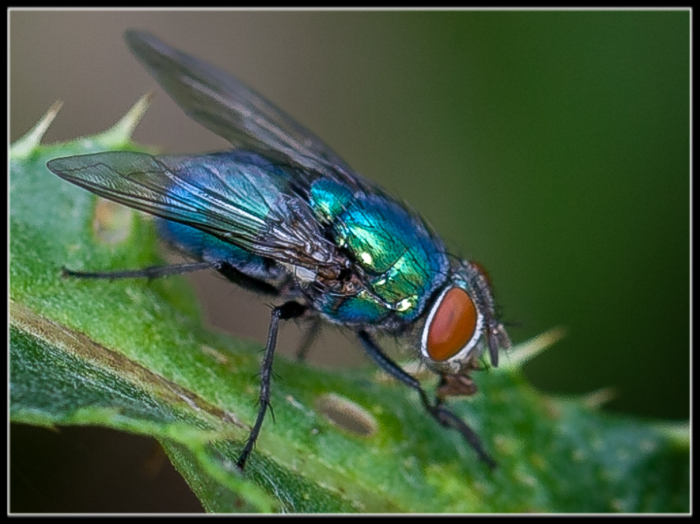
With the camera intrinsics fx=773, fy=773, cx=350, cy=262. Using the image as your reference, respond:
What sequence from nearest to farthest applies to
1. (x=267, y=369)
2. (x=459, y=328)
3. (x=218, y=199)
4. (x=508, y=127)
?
(x=267, y=369) < (x=218, y=199) < (x=459, y=328) < (x=508, y=127)

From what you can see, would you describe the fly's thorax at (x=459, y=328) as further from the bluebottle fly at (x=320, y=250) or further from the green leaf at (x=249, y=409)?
the green leaf at (x=249, y=409)

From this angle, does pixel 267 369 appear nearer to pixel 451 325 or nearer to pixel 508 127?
pixel 451 325

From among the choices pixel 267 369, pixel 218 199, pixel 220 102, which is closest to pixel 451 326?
pixel 267 369

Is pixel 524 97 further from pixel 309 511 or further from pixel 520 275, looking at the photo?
pixel 309 511

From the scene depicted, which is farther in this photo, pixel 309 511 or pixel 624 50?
pixel 624 50

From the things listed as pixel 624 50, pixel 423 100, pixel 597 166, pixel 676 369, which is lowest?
pixel 676 369

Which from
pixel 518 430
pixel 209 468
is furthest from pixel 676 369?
pixel 209 468

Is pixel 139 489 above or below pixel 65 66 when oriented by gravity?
below
